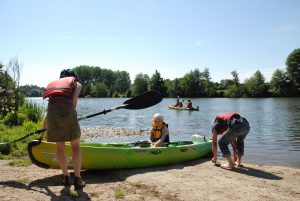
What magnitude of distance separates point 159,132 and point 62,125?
3.80 m

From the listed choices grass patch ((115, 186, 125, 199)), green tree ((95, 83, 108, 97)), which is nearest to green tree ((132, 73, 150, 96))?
green tree ((95, 83, 108, 97))

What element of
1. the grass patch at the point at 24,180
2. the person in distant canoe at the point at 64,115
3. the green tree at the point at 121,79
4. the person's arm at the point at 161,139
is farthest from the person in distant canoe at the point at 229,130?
the green tree at the point at 121,79

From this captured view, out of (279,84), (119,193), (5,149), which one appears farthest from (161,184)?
(279,84)

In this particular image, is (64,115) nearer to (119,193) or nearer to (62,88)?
(62,88)

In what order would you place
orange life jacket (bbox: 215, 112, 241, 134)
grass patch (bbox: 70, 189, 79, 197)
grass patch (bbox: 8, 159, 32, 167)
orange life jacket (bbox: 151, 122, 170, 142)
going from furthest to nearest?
orange life jacket (bbox: 151, 122, 170, 142)
orange life jacket (bbox: 215, 112, 241, 134)
grass patch (bbox: 8, 159, 32, 167)
grass patch (bbox: 70, 189, 79, 197)

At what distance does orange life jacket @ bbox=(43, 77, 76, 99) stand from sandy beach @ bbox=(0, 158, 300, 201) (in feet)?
5.19

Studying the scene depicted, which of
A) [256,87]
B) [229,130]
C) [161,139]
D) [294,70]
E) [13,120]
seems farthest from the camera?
[256,87]

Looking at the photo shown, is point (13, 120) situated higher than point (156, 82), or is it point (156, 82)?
point (156, 82)

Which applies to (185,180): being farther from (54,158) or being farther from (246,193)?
(54,158)

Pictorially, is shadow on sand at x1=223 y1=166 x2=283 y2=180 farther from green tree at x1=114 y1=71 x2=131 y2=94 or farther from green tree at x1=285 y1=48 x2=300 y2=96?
green tree at x1=114 y1=71 x2=131 y2=94

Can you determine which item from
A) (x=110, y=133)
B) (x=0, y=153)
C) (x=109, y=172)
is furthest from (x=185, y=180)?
(x=110, y=133)

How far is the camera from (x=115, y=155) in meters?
7.38

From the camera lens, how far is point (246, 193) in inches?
226

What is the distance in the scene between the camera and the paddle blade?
8.69 m
